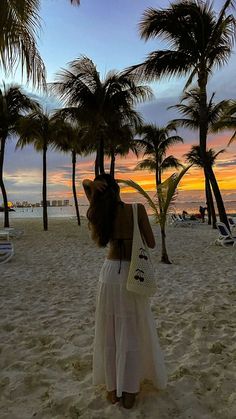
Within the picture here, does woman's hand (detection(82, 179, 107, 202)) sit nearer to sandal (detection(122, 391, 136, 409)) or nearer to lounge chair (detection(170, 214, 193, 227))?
sandal (detection(122, 391, 136, 409))

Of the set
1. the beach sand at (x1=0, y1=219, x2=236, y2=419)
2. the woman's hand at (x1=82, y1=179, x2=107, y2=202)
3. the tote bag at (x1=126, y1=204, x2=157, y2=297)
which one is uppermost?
the woman's hand at (x1=82, y1=179, x2=107, y2=202)

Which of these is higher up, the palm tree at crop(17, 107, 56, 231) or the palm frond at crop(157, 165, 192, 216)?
the palm tree at crop(17, 107, 56, 231)

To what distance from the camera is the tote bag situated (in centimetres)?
230

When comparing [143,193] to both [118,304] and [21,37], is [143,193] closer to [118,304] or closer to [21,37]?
[21,37]

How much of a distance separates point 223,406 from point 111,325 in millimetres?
1059

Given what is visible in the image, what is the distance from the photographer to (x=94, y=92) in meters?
16.9

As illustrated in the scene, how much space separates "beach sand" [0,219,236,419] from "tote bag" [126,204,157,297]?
922mm

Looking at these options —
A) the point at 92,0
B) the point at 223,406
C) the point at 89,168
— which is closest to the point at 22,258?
the point at 92,0

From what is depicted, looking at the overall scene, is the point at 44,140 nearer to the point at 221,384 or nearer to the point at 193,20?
the point at 193,20

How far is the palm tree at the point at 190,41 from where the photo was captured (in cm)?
1297

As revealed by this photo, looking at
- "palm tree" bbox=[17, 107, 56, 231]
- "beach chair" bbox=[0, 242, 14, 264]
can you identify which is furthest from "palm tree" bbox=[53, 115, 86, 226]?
"beach chair" bbox=[0, 242, 14, 264]

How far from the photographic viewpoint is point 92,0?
734cm

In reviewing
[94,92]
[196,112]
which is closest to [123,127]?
[94,92]

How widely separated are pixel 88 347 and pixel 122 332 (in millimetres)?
1416
